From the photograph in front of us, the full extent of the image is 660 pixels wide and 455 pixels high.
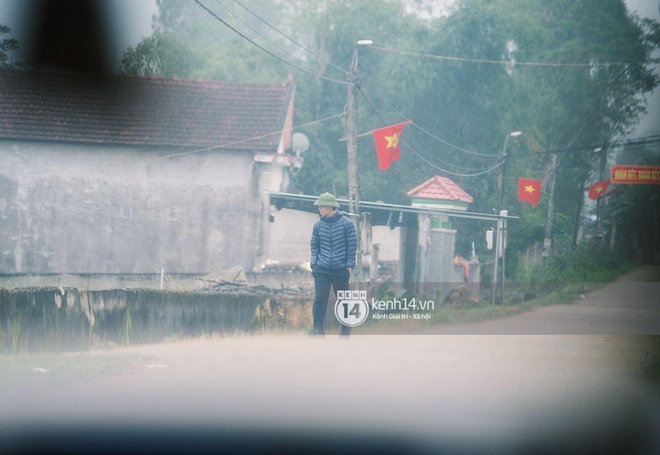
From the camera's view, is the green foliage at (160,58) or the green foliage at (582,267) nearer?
the green foliage at (160,58)

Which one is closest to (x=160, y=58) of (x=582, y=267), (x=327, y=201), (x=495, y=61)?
(x=327, y=201)

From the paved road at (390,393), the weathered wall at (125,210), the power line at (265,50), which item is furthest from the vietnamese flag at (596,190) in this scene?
the weathered wall at (125,210)

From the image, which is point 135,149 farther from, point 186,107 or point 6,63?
point 6,63

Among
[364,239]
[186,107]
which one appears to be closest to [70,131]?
[186,107]

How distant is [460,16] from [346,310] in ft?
7.91

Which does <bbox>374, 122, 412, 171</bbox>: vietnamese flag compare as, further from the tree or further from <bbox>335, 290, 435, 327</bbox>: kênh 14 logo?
the tree

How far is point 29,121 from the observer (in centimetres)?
793

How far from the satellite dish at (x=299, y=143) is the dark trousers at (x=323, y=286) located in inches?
39.5

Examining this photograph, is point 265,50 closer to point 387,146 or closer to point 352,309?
point 387,146

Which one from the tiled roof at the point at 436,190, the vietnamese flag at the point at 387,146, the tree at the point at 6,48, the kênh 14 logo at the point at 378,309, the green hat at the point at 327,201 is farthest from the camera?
the vietnamese flag at the point at 387,146

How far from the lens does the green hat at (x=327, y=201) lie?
25.5 feet

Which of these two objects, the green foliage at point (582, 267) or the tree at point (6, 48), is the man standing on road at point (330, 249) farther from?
the tree at point (6, 48)

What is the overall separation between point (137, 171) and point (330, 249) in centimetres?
174

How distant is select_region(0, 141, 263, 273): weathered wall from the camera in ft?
25.5
